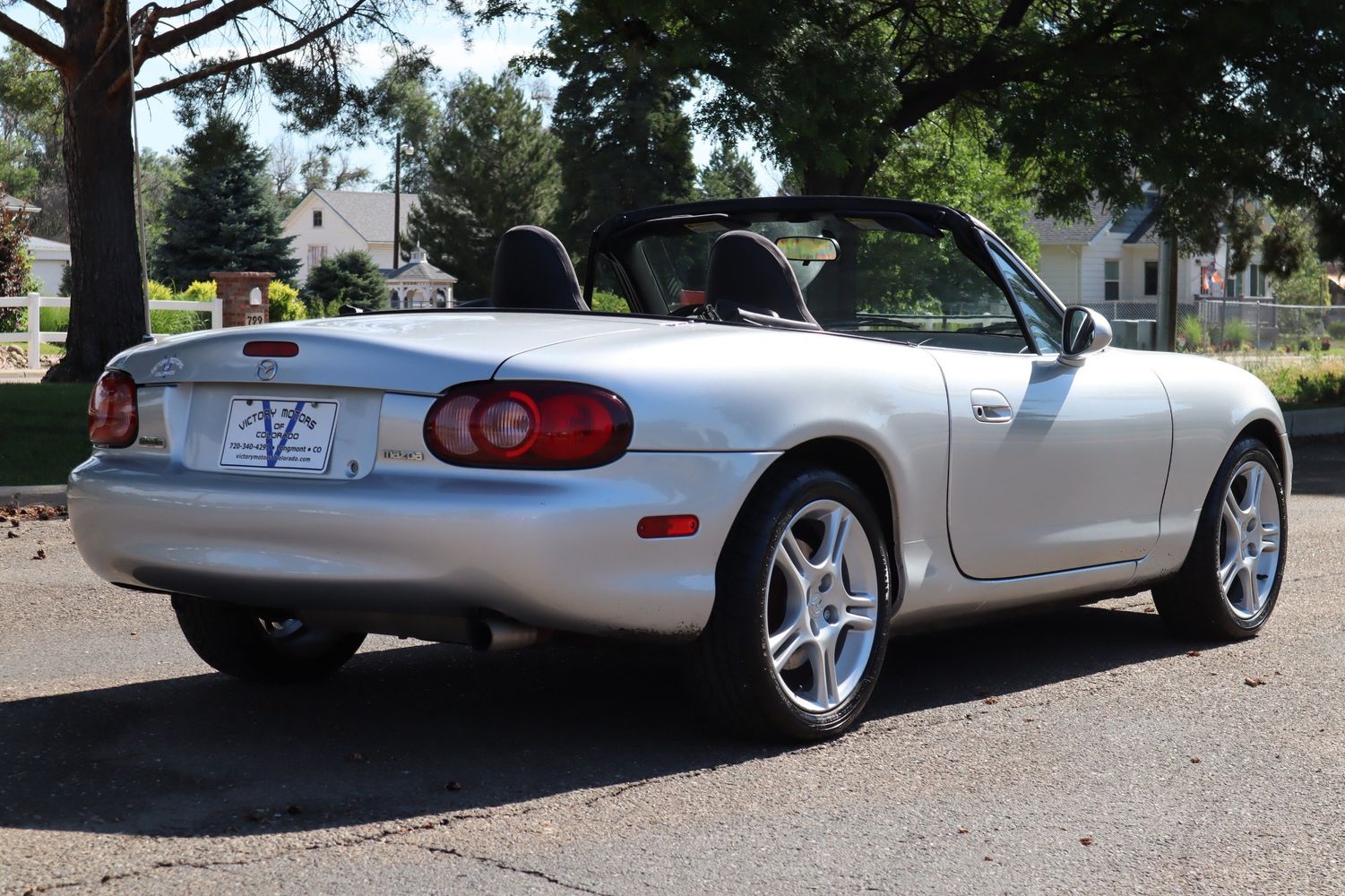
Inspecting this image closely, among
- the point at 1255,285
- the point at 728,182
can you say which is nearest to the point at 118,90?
the point at 728,182

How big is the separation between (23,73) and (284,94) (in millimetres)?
4292

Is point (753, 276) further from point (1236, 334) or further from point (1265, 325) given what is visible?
point (1265, 325)

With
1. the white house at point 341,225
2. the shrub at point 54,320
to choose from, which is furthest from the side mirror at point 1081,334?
the white house at point 341,225

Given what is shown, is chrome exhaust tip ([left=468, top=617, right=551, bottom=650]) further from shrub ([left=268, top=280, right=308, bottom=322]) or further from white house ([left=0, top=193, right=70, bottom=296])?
white house ([left=0, top=193, right=70, bottom=296])

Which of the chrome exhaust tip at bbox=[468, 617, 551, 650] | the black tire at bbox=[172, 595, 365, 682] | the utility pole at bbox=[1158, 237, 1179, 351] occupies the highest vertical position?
the utility pole at bbox=[1158, 237, 1179, 351]

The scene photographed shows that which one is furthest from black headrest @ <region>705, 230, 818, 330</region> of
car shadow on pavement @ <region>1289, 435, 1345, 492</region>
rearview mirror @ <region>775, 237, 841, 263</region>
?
car shadow on pavement @ <region>1289, 435, 1345, 492</region>

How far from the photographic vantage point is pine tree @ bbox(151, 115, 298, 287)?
2234 inches

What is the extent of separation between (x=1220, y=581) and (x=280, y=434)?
11.4ft

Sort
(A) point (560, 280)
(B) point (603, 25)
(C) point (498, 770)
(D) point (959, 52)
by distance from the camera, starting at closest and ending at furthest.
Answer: (C) point (498, 770)
(A) point (560, 280)
(B) point (603, 25)
(D) point (959, 52)

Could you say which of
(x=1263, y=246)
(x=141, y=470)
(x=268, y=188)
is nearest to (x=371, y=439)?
(x=141, y=470)

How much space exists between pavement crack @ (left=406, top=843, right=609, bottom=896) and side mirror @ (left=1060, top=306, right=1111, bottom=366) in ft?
9.01

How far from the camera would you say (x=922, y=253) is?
5.54m

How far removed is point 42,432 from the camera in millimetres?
13461

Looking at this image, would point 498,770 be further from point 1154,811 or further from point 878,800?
point 1154,811
